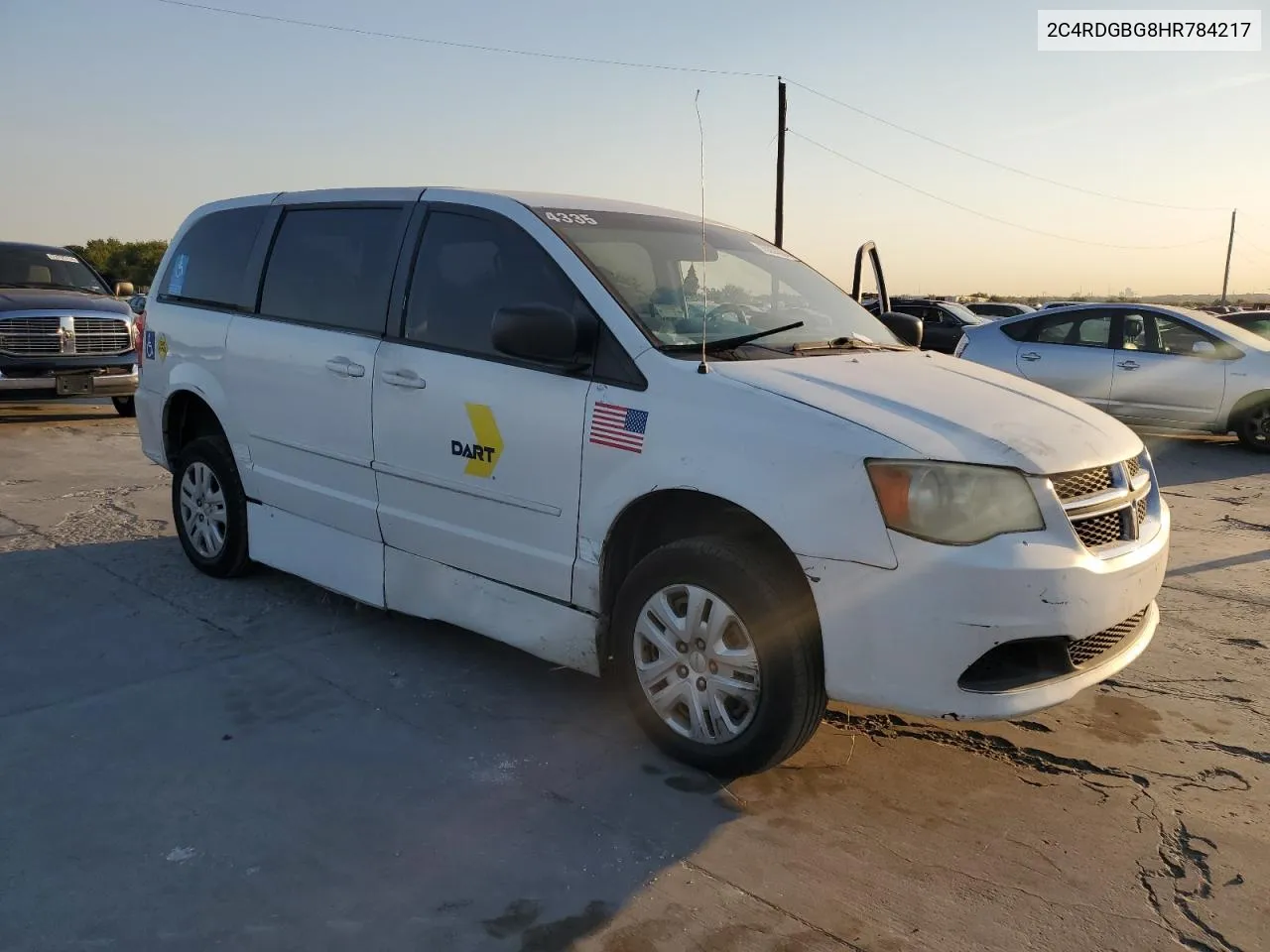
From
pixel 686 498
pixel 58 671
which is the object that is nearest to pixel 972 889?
pixel 686 498

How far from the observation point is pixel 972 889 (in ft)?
8.77

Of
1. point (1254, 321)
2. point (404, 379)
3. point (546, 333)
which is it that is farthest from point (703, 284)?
point (1254, 321)

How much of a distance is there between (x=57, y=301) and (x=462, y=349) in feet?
30.0

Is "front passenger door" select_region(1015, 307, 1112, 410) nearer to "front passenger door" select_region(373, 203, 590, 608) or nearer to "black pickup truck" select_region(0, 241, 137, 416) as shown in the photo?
"front passenger door" select_region(373, 203, 590, 608)

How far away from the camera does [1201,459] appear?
990 centimetres

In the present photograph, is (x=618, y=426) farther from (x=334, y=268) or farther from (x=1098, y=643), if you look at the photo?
(x=334, y=268)

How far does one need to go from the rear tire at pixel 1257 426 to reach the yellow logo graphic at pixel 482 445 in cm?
934

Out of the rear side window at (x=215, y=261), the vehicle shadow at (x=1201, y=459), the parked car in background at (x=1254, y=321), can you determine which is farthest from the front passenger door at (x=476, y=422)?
the parked car in background at (x=1254, y=321)

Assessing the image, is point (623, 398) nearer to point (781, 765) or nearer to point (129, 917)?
point (781, 765)

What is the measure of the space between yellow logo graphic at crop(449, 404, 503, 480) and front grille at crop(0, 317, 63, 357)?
8.93 metres

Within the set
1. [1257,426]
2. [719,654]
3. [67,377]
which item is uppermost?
[67,377]

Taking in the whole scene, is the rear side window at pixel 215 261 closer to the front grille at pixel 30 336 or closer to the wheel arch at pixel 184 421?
the wheel arch at pixel 184 421

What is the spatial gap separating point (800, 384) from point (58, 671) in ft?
10.3

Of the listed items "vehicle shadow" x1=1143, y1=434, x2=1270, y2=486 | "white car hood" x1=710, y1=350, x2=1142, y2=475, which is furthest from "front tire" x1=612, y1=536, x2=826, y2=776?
"vehicle shadow" x1=1143, y1=434, x2=1270, y2=486
